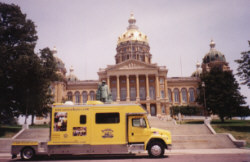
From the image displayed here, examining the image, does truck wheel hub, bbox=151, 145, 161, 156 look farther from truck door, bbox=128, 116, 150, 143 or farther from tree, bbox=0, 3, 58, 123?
tree, bbox=0, 3, 58, 123

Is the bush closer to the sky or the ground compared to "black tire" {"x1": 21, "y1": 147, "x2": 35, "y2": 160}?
closer to the sky

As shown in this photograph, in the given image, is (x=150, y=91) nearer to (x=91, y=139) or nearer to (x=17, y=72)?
(x=17, y=72)

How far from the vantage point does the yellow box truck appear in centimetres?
1302

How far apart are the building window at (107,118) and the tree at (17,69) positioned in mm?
14703

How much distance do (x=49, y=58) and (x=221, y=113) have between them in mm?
28713

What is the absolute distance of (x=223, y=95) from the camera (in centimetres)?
3666

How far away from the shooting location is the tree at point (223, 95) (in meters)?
36.1

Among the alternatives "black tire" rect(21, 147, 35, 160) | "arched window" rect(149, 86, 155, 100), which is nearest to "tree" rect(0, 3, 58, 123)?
"black tire" rect(21, 147, 35, 160)

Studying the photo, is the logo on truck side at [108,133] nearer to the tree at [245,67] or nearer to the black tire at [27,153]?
the black tire at [27,153]

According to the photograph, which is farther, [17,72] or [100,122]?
[17,72]

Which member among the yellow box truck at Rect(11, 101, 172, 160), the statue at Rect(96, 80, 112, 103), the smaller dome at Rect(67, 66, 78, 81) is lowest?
the yellow box truck at Rect(11, 101, 172, 160)

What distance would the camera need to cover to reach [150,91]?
197 feet

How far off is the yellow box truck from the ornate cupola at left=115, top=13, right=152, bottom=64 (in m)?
60.3

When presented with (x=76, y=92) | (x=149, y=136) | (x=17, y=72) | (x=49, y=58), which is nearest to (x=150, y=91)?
(x=76, y=92)
